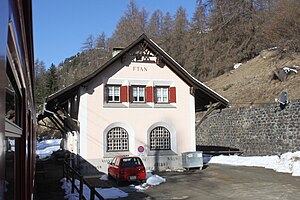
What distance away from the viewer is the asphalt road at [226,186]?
13375 millimetres

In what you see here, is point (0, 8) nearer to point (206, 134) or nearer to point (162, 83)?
point (162, 83)

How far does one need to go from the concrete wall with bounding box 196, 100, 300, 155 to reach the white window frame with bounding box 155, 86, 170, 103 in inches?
103

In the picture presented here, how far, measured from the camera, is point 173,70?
73.0 ft

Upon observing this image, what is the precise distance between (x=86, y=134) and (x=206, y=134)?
1547 cm

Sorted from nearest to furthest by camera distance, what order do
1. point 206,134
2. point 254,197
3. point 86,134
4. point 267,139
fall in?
point 254,197
point 86,134
point 267,139
point 206,134

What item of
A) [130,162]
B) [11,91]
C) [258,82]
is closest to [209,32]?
[258,82]

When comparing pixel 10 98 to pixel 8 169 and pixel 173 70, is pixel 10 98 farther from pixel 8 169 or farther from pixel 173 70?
pixel 173 70

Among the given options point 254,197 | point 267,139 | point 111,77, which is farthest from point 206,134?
point 254,197

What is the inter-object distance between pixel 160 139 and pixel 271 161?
6.73 meters

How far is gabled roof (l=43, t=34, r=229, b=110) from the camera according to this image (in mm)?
19875

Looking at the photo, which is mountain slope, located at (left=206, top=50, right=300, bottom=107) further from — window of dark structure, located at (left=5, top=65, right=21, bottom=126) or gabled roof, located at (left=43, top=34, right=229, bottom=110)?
window of dark structure, located at (left=5, top=65, right=21, bottom=126)

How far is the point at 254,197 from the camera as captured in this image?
505 inches

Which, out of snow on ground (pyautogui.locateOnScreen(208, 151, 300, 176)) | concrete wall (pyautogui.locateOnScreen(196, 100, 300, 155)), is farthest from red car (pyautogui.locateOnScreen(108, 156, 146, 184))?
snow on ground (pyautogui.locateOnScreen(208, 151, 300, 176))

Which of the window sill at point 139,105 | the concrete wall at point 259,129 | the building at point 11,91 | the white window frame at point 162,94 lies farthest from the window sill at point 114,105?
the building at point 11,91
